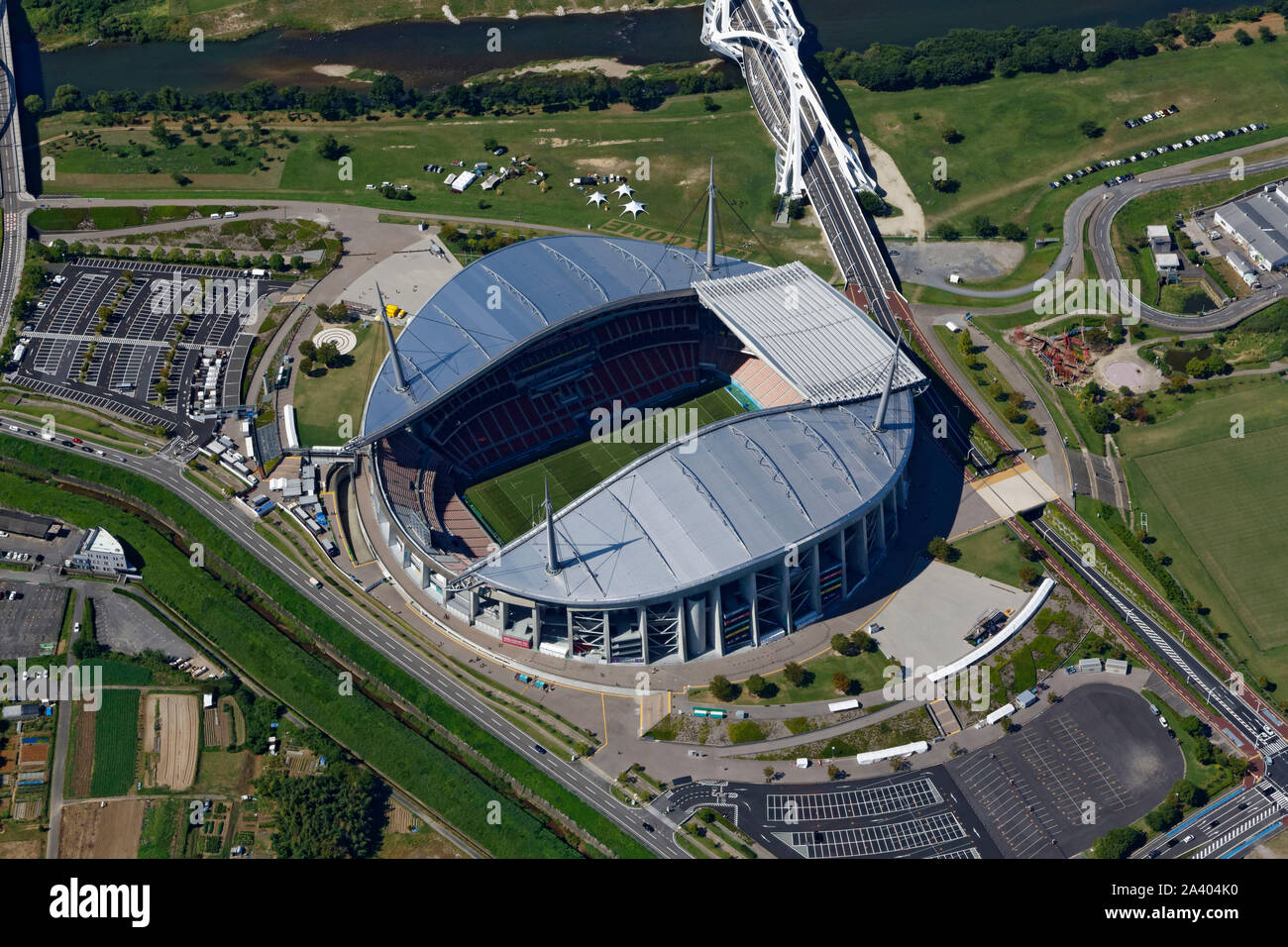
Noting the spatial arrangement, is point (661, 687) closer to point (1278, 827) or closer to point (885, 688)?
point (885, 688)

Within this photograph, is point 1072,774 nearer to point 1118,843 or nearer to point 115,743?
point 1118,843

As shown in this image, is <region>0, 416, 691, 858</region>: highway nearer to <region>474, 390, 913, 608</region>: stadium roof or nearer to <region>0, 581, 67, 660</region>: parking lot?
<region>474, 390, 913, 608</region>: stadium roof

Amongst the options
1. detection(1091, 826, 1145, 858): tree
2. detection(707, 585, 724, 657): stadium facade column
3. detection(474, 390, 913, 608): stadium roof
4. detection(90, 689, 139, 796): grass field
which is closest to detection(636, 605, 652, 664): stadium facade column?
detection(474, 390, 913, 608): stadium roof

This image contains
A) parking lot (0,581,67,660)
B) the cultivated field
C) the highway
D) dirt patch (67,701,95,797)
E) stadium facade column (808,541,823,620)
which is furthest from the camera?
parking lot (0,581,67,660)

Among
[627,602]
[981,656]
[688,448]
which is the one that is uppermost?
Result: [688,448]

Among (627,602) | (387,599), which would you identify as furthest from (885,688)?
(387,599)

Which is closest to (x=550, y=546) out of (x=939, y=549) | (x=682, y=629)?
(x=682, y=629)
